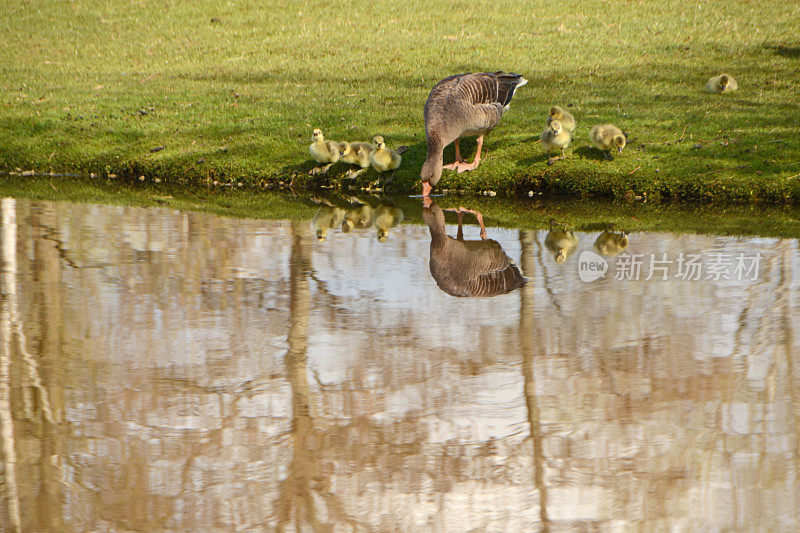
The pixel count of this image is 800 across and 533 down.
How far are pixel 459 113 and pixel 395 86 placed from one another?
23.9 ft

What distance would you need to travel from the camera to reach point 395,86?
18094 millimetres

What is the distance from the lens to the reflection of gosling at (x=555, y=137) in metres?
11.2

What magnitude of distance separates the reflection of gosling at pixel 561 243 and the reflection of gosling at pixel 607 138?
8.76ft

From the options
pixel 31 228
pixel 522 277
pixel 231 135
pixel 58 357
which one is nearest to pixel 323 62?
pixel 231 135

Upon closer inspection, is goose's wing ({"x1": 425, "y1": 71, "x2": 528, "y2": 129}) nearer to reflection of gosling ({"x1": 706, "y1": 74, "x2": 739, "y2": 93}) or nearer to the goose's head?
the goose's head

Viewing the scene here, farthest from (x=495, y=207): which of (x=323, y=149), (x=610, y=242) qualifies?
(x=323, y=149)

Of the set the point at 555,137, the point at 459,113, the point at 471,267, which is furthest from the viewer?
the point at 555,137

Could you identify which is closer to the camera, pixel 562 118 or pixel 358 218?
pixel 358 218

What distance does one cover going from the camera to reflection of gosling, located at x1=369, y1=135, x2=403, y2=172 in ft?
37.6

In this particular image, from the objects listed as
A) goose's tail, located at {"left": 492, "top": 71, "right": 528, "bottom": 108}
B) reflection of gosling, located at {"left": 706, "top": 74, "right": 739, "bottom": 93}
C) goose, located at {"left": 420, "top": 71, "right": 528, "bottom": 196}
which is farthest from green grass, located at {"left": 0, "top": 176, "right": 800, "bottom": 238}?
reflection of gosling, located at {"left": 706, "top": 74, "right": 739, "bottom": 93}

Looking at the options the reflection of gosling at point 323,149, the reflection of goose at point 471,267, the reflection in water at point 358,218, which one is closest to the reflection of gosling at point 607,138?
the reflection in water at point 358,218

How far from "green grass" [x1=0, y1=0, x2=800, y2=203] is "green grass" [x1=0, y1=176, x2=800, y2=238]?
1.59 ft

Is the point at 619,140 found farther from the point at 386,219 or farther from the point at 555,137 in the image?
the point at 386,219

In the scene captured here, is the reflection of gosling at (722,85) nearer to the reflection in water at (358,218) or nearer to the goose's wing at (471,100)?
the goose's wing at (471,100)
